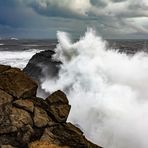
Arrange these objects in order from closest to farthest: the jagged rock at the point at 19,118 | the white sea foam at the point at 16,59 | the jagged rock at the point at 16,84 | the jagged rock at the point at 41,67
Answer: the jagged rock at the point at 19,118, the jagged rock at the point at 16,84, the jagged rock at the point at 41,67, the white sea foam at the point at 16,59

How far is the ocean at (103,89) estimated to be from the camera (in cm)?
2052

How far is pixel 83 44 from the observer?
1352 inches

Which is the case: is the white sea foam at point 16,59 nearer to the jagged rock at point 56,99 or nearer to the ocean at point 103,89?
the ocean at point 103,89

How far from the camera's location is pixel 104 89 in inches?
1032

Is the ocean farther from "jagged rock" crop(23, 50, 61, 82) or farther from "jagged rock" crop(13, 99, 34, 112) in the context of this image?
"jagged rock" crop(13, 99, 34, 112)

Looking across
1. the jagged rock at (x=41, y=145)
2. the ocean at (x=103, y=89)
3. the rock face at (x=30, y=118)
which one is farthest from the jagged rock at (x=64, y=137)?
the ocean at (x=103, y=89)

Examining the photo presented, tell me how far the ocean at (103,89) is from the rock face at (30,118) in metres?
5.87

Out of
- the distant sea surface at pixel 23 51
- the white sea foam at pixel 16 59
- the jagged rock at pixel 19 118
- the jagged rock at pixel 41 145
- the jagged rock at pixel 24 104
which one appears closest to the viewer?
the jagged rock at pixel 41 145

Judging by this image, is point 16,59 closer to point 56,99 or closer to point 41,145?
point 56,99

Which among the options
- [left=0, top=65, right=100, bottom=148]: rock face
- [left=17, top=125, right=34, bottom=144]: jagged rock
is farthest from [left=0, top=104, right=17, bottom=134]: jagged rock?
[left=17, top=125, right=34, bottom=144]: jagged rock

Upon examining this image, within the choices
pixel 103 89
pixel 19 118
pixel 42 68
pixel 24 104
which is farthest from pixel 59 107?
pixel 42 68

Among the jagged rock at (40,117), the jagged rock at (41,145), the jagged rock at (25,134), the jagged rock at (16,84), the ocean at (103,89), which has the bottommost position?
the ocean at (103,89)

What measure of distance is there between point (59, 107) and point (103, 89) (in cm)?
1285

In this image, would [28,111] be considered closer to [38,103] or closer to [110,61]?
[38,103]
